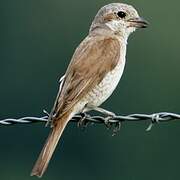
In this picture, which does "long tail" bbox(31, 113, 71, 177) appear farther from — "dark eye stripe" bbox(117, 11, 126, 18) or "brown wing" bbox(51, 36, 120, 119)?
"dark eye stripe" bbox(117, 11, 126, 18)

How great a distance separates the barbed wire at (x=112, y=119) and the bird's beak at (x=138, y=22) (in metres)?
1.16

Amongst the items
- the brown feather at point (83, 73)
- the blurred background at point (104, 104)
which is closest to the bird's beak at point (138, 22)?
the brown feather at point (83, 73)

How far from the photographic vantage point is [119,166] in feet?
93.6

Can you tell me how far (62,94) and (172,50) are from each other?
2178 cm

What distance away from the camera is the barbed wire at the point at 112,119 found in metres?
9.45

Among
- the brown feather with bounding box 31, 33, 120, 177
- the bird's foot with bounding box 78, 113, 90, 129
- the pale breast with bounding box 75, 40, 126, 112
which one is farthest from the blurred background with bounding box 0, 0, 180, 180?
the bird's foot with bounding box 78, 113, 90, 129

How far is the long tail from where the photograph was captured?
9688 millimetres

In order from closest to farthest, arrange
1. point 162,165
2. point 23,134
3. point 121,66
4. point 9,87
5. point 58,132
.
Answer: point 58,132 < point 121,66 < point 162,165 < point 23,134 < point 9,87

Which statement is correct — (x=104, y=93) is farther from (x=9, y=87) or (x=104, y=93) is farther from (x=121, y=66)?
(x=9, y=87)

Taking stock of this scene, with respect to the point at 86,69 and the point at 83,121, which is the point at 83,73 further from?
the point at 83,121

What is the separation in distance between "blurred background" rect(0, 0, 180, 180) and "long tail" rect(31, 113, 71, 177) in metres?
16.1

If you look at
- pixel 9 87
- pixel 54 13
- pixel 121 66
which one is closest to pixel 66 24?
pixel 54 13

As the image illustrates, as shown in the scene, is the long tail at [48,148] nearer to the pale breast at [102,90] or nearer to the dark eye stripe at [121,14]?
the pale breast at [102,90]

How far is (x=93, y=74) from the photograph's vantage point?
34.8 ft
